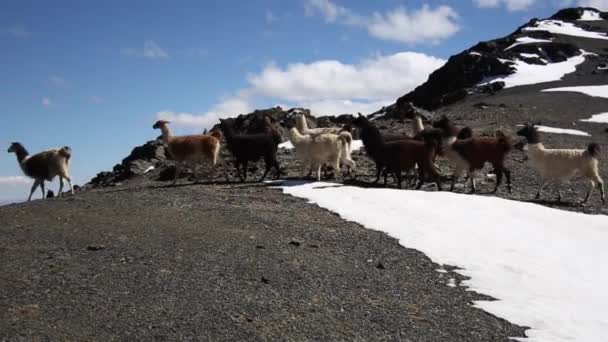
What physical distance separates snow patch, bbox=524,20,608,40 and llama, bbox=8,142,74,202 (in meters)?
93.0

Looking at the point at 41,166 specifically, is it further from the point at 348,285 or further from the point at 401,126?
the point at 401,126

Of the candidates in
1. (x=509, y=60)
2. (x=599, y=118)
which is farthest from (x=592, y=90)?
(x=509, y=60)

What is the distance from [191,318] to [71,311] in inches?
59.1

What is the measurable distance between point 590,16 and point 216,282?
12023 cm

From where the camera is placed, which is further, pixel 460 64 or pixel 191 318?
pixel 460 64

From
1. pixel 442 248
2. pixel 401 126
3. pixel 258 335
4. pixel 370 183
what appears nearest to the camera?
pixel 258 335

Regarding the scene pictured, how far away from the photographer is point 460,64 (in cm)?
8500

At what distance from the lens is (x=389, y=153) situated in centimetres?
1764

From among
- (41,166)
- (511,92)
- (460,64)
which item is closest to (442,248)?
(41,166)

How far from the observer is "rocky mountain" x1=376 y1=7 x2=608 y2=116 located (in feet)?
241

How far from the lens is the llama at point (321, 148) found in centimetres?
1775

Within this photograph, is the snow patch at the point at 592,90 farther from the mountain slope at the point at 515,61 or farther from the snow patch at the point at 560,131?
the snow patch at the point at 560,131

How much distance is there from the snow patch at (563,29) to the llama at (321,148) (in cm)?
8871

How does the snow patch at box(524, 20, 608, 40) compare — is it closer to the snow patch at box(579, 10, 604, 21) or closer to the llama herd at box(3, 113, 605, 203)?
the snow patch at box(579, 10, 604, 21)
